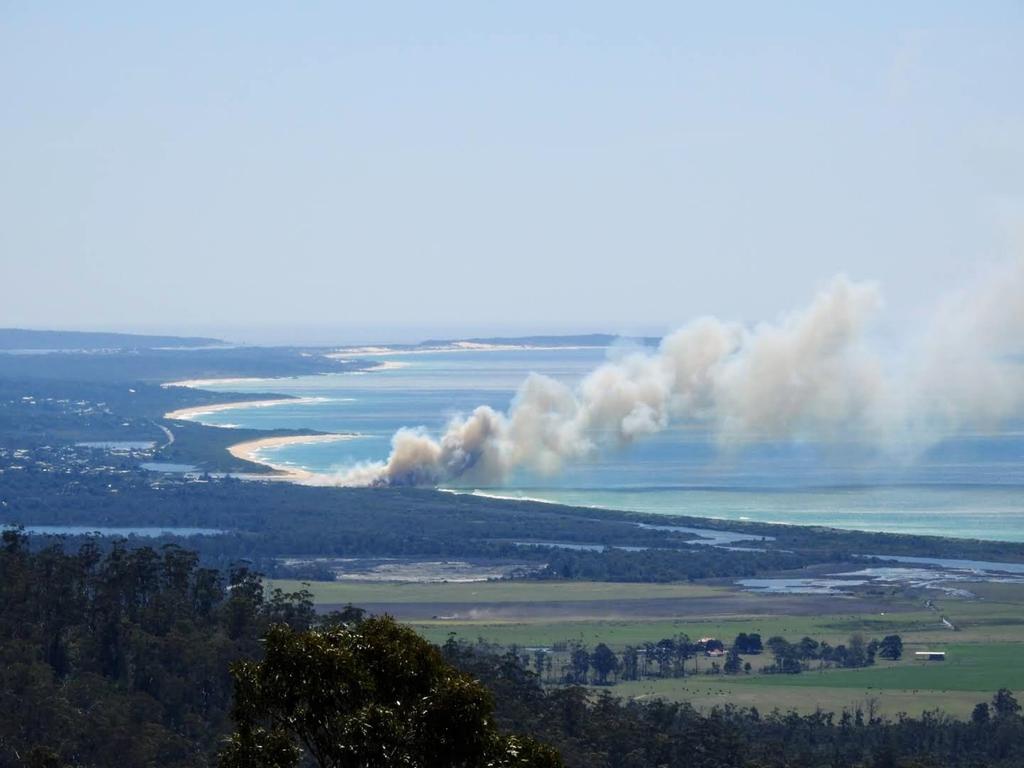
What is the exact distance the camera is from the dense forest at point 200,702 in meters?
41.1

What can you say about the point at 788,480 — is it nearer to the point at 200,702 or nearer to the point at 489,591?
the point at 489,591

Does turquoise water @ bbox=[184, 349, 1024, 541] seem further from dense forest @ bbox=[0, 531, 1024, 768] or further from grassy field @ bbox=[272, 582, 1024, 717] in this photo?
dense forest @ bbox=[0, 531, 1024, 768]

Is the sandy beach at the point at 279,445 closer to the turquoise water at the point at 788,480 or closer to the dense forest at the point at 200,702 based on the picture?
the turquoise water at the point at 788,480

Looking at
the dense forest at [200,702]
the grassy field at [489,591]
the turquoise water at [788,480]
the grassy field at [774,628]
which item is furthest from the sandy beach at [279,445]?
the dense forest at [200,702]

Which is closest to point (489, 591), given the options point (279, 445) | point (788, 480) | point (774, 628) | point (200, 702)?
point (774, 628)

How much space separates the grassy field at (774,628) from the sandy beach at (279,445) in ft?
158

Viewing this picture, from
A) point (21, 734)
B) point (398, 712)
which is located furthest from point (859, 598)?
point (398, 712)

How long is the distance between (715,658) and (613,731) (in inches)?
753

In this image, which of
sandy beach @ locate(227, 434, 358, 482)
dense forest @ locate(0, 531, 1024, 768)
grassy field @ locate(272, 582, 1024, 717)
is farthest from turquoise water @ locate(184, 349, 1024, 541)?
dense forest @ locate(0, 531, 1024, 768)

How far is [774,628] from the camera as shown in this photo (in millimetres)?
70000

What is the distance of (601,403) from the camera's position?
128750 mm

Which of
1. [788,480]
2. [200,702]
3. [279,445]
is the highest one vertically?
[788,480]

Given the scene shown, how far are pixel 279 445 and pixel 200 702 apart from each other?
109905 millimetres

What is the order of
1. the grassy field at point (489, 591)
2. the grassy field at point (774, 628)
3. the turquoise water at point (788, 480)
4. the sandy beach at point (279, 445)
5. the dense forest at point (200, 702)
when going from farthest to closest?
the sandy beach at point (279, 445)
the turquoise water at point (788, 480)
the grassy field at point (489, 591)
the grassy field at point (774, 628)
the dense forest at point (200, 702)
